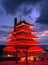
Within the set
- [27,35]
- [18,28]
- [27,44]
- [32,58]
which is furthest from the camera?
[32,58]

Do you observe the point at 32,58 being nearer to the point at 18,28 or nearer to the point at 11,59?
the point at 11,59

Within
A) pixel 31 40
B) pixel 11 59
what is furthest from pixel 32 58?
pixel 31 40

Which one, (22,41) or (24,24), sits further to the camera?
(24,24)

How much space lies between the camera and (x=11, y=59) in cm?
3181

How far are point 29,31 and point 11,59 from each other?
6.89 m

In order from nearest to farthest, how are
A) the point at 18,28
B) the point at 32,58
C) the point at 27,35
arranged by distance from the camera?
the point at 27,35
the point at 18,28
the point at 32,58

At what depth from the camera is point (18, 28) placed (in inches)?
1187

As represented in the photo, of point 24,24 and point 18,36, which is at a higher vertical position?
point 24,24

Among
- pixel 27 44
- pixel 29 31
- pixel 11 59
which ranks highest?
pixel 29 31

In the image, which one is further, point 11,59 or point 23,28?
point 11,59

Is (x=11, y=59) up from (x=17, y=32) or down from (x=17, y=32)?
down

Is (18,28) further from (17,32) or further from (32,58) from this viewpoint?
(32,58)

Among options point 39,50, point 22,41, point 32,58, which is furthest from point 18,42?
point 32,58

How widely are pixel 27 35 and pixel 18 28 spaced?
3.01 meters
